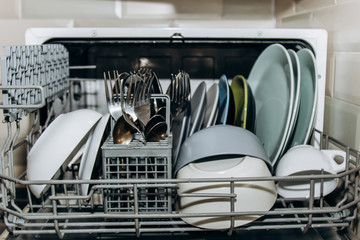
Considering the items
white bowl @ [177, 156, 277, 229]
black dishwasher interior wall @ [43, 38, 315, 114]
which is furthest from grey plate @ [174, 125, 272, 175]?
black dishwasher interior wall @ [43, 38, 315, 114]

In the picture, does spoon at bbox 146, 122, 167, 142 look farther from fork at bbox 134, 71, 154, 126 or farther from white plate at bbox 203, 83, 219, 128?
white plate at bbox 203, 83, 219, 128

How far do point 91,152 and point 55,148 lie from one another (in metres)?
0.06

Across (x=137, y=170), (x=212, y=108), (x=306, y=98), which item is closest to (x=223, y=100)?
(x=212, y=108)

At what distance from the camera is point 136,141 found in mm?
660

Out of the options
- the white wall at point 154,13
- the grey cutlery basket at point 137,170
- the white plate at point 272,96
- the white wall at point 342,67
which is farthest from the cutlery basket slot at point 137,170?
the white wall at point 154,13

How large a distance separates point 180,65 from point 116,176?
46cm

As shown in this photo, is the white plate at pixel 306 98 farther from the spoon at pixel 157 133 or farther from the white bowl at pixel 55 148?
the white bowl at pixel 55 148

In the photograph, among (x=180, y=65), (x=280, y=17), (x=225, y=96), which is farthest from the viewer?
(x=280, y=17)

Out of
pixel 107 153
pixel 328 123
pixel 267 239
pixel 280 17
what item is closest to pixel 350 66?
pixel 328 123

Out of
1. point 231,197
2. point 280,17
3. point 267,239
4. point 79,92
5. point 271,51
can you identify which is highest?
point 280,17

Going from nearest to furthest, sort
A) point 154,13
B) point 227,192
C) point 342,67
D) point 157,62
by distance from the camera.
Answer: point 227,192 → point 342,67 → point 157,62 → point 154,13

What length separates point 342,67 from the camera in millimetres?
774

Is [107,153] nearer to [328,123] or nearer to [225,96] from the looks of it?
[225,96]

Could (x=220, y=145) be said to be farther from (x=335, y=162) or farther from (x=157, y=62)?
(x=157, y=62)
